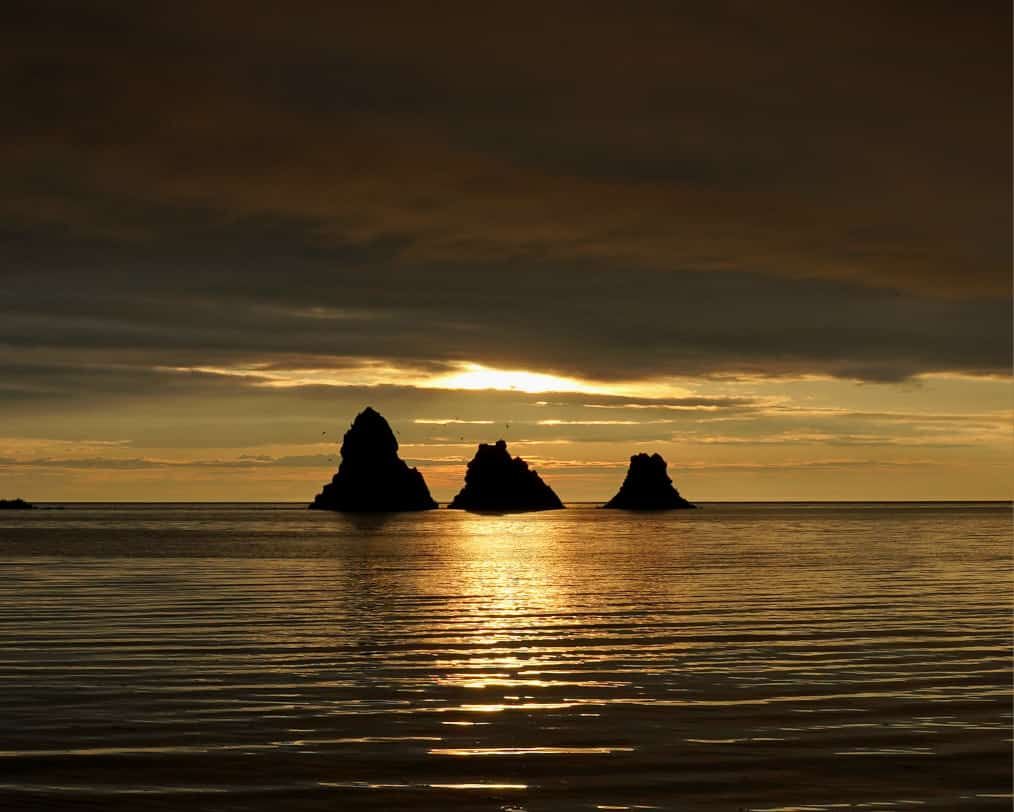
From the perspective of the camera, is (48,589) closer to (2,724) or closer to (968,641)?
(2,724)

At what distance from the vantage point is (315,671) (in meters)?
26.9

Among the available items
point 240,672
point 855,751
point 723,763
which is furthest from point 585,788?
point 240,672

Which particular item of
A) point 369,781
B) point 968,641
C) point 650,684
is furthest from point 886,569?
point 369,781

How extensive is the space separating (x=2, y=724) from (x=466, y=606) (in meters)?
26.6

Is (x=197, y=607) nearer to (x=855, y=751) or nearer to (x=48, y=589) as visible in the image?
(x=48, y=589)

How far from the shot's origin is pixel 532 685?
24688 millimetres

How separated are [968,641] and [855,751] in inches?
609

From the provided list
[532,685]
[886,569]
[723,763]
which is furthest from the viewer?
[886,569]

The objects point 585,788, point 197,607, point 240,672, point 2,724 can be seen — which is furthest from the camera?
point 197,607

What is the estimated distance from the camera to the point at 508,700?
22672mm

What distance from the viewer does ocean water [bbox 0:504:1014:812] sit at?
15820mm

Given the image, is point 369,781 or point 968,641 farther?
point 968,641

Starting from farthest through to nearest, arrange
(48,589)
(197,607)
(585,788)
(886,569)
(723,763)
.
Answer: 1. (886,569)
2. (48,589)
3. (197,607)
4. (723,763)
5. (585,788)

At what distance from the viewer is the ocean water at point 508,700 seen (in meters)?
15.8
